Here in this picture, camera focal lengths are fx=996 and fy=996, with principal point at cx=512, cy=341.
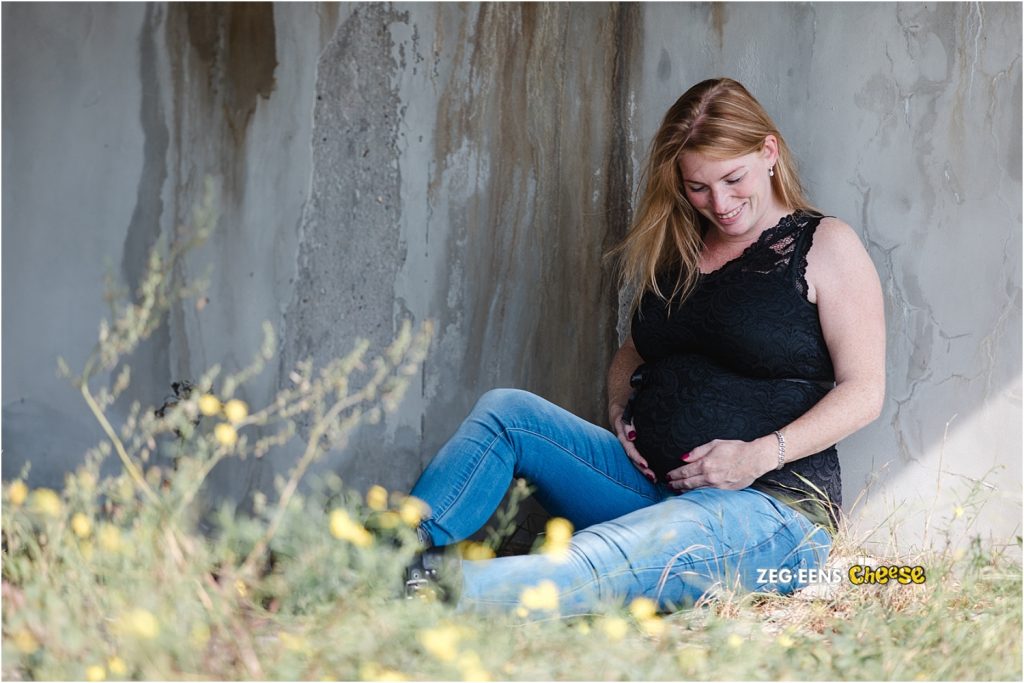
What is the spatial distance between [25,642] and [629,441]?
1392 mm

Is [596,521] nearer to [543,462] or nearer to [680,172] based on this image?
[543,462]

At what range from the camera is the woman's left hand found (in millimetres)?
2076

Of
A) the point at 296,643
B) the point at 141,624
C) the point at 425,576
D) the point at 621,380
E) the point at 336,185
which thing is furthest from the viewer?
the point at 336,185

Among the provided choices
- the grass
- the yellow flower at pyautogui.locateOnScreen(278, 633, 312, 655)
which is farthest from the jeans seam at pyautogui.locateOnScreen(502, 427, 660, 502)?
the yellow flower at pyautogui.locateOnScreen(278, 633, 312, 655)

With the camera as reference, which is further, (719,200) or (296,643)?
(719,200)

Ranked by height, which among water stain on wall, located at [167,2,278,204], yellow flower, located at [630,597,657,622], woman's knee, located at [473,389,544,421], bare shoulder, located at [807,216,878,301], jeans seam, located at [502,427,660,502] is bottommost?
yellow flower, located at [630,597,657,622]

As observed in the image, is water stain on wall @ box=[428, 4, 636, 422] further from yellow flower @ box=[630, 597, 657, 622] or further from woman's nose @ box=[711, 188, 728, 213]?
yellow flower @ box=[630, 597, 657, 622]

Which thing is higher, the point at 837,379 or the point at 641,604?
the point at 837,379

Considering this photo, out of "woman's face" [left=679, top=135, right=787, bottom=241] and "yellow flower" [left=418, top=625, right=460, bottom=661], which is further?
"woman's face" [left=679, top=135, right=787, bottom=241]


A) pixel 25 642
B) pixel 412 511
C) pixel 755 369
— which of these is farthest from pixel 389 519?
pixel 755 369

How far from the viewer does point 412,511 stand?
1.51m

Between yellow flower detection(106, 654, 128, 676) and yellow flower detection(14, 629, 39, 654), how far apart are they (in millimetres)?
126

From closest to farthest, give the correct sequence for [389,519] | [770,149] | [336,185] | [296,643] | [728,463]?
[296,643] → [389,519] → [728,463] → [770,149] → [336,185]

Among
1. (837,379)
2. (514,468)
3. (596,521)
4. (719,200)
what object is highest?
(719,200)
